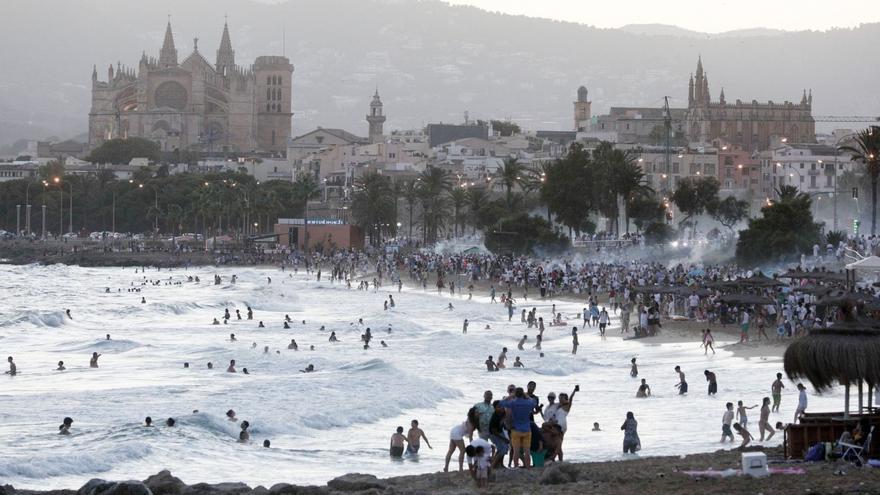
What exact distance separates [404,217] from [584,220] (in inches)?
1553

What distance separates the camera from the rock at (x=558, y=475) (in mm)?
16547

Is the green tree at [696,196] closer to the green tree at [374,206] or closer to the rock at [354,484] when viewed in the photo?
the green tree at [374,206]

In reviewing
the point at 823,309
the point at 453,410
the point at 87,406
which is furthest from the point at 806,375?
the point at 823,309

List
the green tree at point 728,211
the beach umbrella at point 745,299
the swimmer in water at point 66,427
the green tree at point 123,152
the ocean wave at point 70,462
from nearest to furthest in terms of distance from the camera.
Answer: the ocean wave at point 70,462
the swimmer in water at point 66,427
the beach umbrella at point 745,299
the green tree at point 728,211
the green tree at point 123,152

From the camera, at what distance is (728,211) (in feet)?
256

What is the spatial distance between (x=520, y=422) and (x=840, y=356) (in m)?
3.78

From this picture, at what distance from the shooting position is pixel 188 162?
543 feet

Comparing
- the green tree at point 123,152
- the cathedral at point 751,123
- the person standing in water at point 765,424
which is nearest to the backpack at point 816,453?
the person standing in water at point 765,424

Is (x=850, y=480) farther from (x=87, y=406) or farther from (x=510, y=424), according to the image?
(x=87, y=406)

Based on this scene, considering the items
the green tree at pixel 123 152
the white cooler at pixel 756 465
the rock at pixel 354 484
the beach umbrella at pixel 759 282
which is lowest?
the rock at pixel 354 484

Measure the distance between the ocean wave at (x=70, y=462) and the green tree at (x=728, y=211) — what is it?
57.2 metres

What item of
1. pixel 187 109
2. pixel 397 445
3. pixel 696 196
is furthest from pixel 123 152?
pixel 397 445

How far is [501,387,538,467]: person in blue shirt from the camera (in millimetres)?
17078

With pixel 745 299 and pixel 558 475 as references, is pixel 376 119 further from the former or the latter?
pixel 558 475
